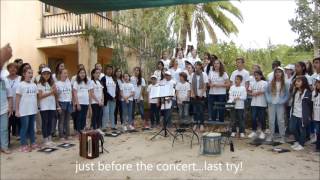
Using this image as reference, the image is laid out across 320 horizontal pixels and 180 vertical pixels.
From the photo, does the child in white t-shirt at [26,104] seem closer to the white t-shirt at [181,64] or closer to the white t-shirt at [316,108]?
the white t-shirt at [181,64]

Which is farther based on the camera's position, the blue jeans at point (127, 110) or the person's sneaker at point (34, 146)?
the blue jeans at point (127, 110)

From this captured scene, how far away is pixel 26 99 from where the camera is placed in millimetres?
8297

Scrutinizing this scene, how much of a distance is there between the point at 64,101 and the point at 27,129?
120cm

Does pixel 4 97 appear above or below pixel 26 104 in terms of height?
above

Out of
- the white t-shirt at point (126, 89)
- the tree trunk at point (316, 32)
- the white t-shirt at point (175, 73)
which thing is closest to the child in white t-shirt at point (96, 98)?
the white t-shirt at point (126, 89)

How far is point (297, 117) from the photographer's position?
8328 millimetres

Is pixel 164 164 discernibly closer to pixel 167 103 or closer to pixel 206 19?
pixel 167 103

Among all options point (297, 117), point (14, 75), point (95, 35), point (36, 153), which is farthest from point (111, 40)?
point (297, 117)

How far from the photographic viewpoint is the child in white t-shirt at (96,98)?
993 centimetres

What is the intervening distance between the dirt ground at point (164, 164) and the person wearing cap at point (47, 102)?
0.63 meters

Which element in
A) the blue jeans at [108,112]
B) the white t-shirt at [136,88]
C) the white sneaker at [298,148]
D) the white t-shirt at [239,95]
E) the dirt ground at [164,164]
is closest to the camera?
the dirt ground at [164,164]

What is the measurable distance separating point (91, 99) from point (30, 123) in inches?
74.2

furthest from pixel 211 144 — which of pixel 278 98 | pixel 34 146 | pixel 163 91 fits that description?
pixel 34 146

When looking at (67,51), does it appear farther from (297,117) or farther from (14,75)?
(297,117)
